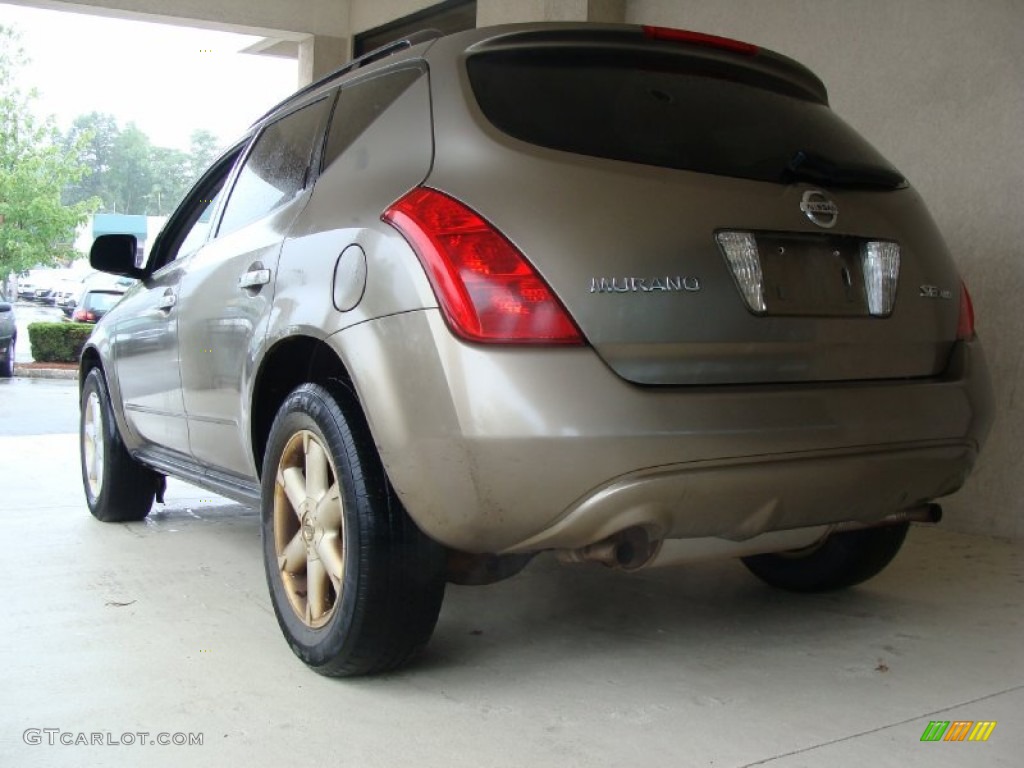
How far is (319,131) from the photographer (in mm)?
3439

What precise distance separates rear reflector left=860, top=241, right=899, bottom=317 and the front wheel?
127 cm

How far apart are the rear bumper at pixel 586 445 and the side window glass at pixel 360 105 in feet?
2.41

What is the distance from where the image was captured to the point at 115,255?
4723mm

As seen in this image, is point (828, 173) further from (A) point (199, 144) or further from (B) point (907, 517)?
(A) point (199, 144)

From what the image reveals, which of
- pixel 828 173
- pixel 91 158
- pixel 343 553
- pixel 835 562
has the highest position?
pixel 91 158

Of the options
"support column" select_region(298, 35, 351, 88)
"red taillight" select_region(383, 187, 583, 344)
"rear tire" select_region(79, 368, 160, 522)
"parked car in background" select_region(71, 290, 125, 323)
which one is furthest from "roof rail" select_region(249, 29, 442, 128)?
"parked car in background" select_region(71, 290, 125, 323)

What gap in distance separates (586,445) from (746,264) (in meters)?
0.62

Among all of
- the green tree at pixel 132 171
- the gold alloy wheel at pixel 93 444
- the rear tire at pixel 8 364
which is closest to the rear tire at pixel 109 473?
the gold alloy wheel at pixel 93 444

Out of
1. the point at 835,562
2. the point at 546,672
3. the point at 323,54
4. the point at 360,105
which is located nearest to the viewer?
the point at 546,672

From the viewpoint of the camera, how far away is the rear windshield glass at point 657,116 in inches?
105

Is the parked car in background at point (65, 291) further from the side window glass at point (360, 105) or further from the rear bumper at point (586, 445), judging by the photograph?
the rear bumper at point (586, 445)

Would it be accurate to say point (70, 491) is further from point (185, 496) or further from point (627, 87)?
point (627, 87)

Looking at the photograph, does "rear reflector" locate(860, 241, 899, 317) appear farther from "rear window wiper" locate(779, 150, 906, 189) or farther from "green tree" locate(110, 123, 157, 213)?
"green tree" locate(110, 123, 157, 213)

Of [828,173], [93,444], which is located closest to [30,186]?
[93,444]
